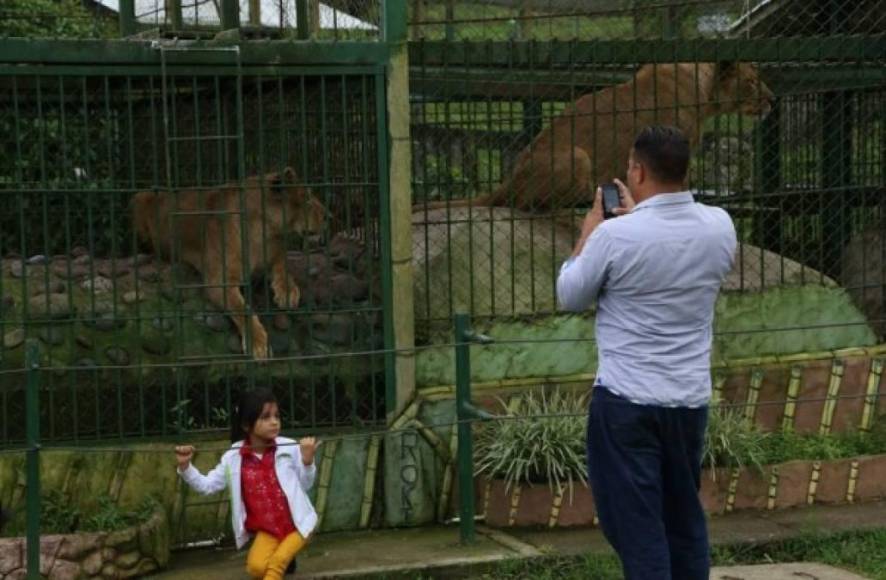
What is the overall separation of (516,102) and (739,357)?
6.41 ft

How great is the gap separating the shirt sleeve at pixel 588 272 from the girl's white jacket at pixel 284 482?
211 cm

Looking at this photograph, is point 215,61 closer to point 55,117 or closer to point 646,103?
point 55,117

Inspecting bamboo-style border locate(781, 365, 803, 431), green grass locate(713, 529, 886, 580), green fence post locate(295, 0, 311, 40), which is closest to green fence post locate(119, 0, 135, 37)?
green fence post locate(295, 0, 311, 40)

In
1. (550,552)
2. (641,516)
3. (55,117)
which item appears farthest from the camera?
(55,117)

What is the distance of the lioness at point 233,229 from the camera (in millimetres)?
7691

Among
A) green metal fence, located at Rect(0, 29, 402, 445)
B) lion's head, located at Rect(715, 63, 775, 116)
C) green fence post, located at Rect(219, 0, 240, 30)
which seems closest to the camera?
green metal fence, located at Rect(0, 29, 402, 445)

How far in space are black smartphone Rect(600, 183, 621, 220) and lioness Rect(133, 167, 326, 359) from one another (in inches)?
109

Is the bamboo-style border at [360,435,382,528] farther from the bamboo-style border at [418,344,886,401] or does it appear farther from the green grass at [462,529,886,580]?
the green grass at [462,529,886,580]

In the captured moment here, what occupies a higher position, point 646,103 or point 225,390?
point 646,103

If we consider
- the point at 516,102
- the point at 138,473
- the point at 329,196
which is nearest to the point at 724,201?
the point at 516,102

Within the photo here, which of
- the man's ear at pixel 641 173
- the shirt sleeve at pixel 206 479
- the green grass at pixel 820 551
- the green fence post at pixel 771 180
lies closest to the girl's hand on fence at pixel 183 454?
the shirt sleeve at pixel 206 479

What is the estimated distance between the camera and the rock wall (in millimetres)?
6641

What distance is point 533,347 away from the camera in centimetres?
822

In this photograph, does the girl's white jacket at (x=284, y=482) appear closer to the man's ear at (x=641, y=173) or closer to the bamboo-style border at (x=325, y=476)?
the bamboo-style border at (x=325, y=476)
